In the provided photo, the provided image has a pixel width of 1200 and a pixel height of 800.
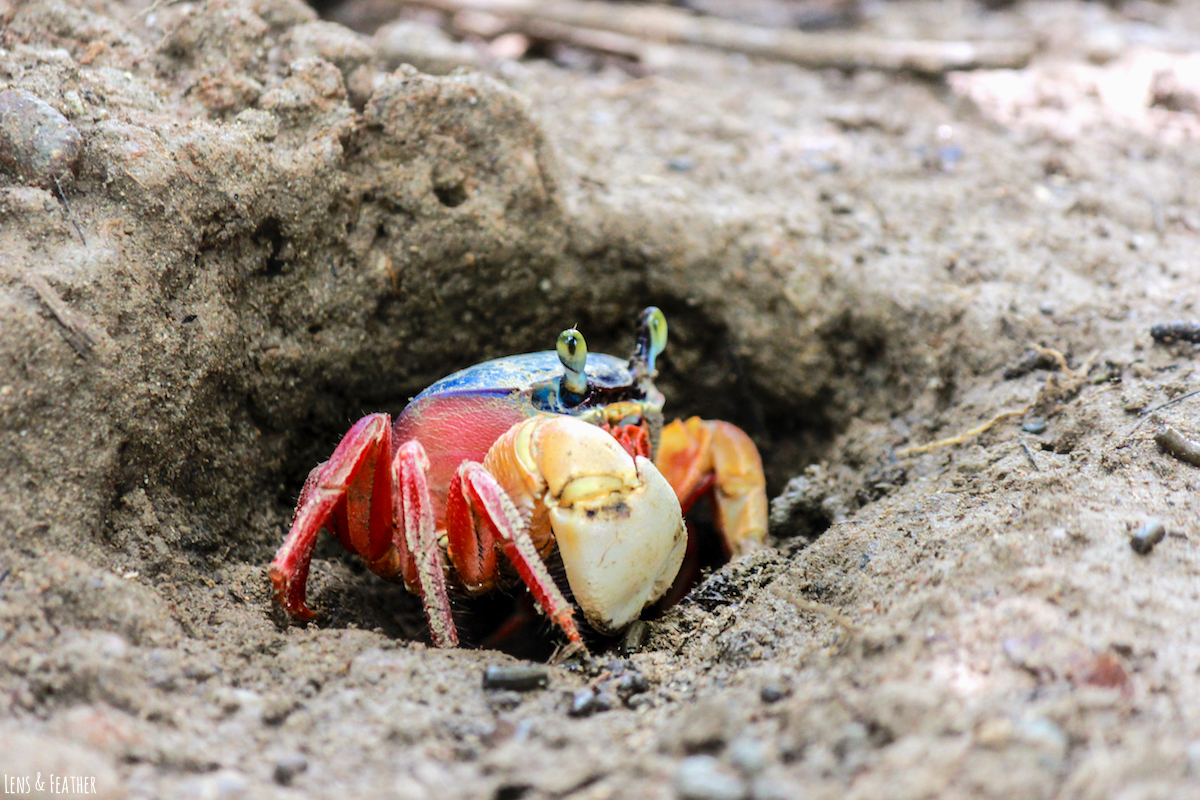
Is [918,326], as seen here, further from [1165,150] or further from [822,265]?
[1165,150]

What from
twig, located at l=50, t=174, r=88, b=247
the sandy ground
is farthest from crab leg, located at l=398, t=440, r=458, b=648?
twig, located at l=50, t=174, r=88, b=247

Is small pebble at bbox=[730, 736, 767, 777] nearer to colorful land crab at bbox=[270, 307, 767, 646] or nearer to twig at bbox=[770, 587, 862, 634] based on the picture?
twig at bbox=[770, 587, 862, 634]

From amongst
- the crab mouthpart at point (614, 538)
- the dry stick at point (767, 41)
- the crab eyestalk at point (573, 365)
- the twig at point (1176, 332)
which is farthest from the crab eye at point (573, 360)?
the dry stick at point (767, 41)

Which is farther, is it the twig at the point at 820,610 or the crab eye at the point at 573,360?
the crab eye at the point at 573,360

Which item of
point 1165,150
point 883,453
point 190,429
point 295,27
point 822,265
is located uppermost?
point 295,27

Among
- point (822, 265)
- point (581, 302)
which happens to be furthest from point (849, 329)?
point (581, 302)

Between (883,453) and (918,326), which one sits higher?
(918,326)

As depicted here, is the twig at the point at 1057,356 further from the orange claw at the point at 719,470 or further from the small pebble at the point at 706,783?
the small pebble at the point at 706,783

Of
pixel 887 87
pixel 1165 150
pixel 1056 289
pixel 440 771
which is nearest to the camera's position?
pixel 440 771
